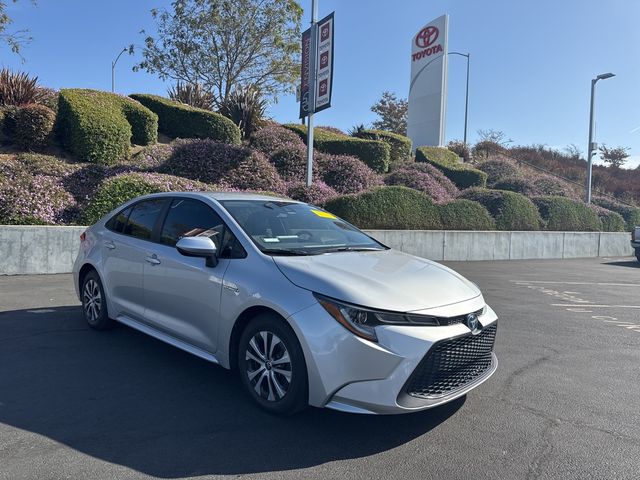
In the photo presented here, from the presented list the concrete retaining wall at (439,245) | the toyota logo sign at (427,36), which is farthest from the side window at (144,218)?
the toyota logo sign at (427,36)

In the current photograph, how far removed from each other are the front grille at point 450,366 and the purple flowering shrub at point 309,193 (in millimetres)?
9650

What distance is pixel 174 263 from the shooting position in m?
4.31

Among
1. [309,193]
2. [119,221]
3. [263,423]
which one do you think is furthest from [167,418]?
[309,193]

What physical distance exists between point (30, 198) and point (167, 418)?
7.85 meters

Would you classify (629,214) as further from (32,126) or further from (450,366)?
(450,366)

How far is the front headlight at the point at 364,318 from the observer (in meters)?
3.14

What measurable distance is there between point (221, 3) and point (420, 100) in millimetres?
11259

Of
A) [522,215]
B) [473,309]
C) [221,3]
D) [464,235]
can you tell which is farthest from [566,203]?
[473,309]

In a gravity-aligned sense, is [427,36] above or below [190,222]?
above

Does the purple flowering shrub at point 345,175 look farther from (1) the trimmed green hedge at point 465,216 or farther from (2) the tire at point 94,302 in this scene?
(2) the tire at point 94,302

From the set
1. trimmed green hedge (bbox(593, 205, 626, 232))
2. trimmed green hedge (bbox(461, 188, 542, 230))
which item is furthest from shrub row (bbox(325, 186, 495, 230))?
trimmed green hedge (bbox(593, 205, 626, 232))

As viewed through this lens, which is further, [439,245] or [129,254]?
[439,245]

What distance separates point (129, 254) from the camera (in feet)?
16.2

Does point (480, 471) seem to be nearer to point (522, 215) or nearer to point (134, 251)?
point (134, 251)
